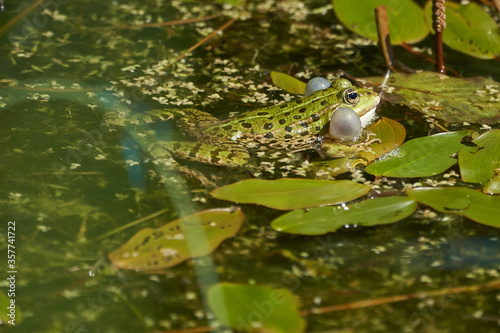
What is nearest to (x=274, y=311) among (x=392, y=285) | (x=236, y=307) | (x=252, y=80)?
(x=236, y=307)

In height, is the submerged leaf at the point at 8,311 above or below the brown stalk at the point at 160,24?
below

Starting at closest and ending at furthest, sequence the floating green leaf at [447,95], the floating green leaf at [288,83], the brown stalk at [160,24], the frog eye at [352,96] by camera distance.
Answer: the frog eye at [352,96]
the floating green leaf at [447,95]
the floating green leaf at [288,83]
the brown stalk at [160,24]

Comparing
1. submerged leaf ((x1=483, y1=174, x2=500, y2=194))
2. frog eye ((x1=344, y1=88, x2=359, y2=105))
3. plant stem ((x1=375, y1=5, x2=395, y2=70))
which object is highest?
plant stem ((x1=375, y1=5, x2=395, y2=70))

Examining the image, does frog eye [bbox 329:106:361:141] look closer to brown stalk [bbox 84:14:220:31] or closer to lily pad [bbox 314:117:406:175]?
lily pad [bbox 314:117:406:175]

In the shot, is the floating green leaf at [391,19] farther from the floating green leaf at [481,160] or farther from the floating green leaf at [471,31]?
the floating green leaf at [481,160]

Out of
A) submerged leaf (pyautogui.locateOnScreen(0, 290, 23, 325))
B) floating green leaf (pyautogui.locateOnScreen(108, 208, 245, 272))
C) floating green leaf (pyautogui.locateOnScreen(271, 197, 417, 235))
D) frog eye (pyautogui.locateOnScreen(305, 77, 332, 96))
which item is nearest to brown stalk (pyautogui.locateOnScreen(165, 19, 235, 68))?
frog eye (pyautogui.locateOnScreen(305, 77, 332, 96))

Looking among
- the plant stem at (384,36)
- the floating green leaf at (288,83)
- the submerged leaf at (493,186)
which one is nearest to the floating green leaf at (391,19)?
the plant stem at (384,36)

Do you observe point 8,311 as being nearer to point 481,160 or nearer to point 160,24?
point 481,160
